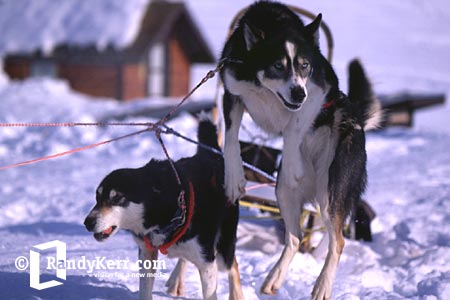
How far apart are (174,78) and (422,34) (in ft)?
67.0

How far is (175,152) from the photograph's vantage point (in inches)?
321

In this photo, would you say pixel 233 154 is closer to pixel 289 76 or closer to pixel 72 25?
pixel 289 76

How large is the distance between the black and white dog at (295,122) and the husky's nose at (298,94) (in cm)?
10

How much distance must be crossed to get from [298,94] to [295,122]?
282 millimetres

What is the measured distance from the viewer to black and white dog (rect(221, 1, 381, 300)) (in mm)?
2836

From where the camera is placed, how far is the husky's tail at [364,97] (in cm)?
364

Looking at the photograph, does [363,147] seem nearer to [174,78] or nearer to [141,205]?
[141,205]

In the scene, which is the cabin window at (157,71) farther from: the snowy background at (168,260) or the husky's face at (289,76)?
the husky's face at (289,76)

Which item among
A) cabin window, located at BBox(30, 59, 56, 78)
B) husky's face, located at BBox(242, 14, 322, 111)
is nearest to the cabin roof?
cabin window, located at BBox(30, 59, 56, 78)

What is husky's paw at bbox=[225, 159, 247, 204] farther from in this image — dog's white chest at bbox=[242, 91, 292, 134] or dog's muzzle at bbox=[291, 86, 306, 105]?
dog's muzzle at bbox=[291, 86, 306, 105]

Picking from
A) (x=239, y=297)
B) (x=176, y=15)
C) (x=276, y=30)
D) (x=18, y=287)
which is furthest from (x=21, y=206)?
(x=176, y=15)

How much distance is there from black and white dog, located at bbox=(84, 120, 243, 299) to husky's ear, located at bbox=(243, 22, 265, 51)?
0.69m

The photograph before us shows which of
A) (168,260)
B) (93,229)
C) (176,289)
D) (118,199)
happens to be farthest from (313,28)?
(168,260)

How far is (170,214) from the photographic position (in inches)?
108
